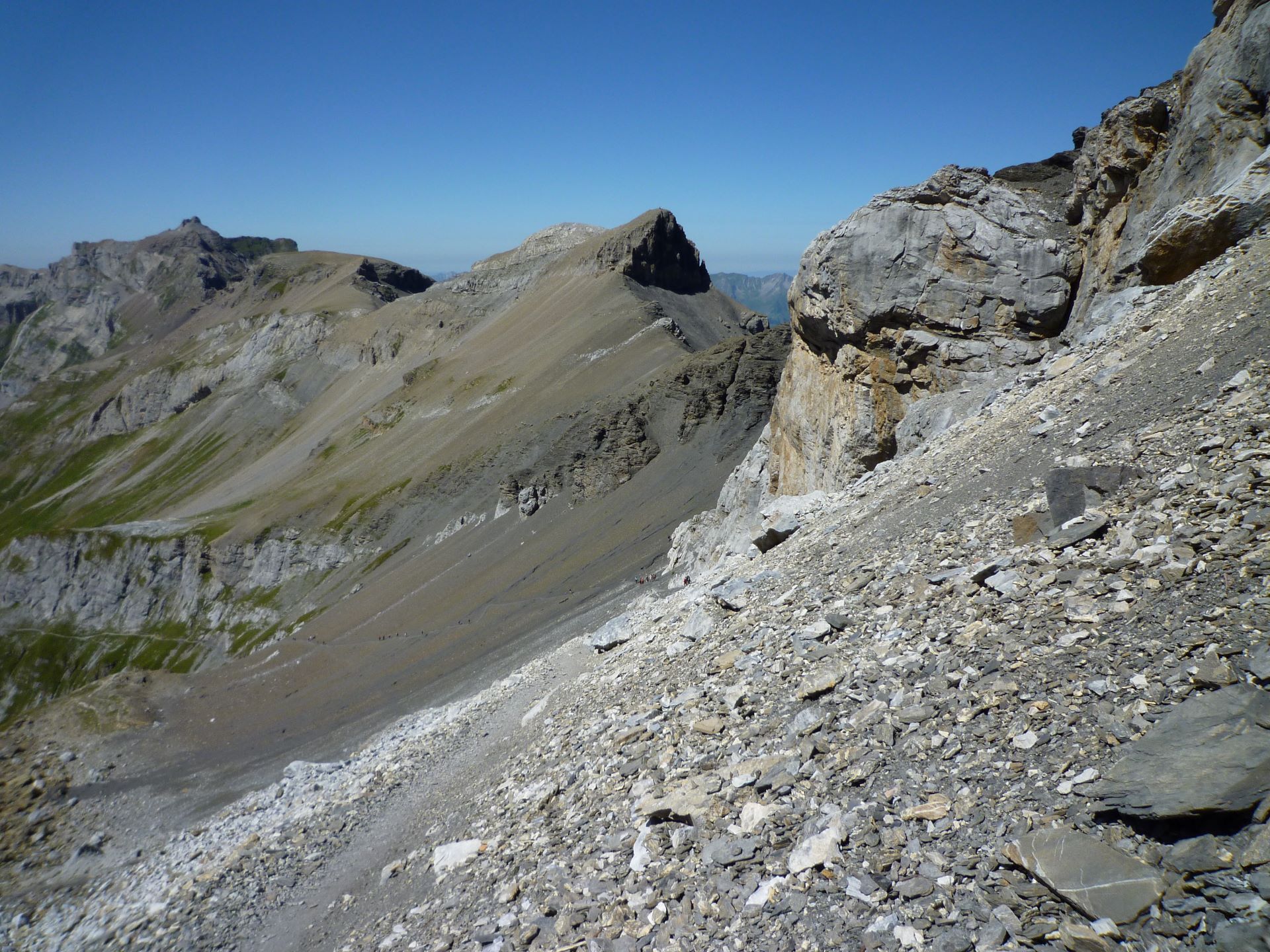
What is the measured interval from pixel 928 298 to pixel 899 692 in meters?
18.2

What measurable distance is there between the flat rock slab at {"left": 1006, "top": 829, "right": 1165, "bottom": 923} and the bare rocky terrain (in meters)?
0.02

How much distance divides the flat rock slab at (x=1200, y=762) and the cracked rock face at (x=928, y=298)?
16.0 metres

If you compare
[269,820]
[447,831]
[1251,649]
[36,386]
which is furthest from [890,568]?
[36,386]

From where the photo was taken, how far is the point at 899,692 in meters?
8.26

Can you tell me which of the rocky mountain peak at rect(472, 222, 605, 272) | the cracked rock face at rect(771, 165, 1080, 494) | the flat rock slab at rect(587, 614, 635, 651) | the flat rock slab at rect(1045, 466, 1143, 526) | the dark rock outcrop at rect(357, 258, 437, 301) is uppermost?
the dark rock outcrop at rect(357, 258, 437, 301)

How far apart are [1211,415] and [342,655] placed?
48.1 meters

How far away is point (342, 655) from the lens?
47.2 meters

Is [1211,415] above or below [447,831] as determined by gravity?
above

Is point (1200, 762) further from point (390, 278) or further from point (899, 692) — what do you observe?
point (390, 278)

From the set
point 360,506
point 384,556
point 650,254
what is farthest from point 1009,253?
point 650,254

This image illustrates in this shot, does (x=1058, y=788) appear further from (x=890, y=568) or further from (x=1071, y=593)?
(x=890, y=568)

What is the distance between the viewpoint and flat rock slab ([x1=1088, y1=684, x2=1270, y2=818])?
4.83 metres

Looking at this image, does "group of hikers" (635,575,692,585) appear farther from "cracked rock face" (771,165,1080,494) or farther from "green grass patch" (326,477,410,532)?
"green grass patch" (326,477,410,532)

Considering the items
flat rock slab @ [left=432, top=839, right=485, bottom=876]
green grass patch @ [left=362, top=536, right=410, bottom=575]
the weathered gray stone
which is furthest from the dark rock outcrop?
flat rock slab @ [left=432, top=839, right=485, bottom=876]
